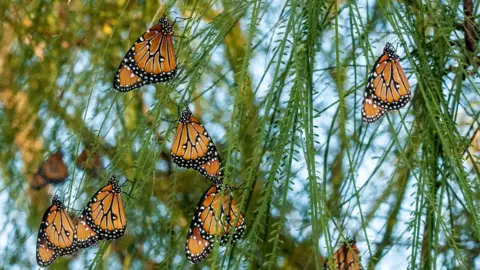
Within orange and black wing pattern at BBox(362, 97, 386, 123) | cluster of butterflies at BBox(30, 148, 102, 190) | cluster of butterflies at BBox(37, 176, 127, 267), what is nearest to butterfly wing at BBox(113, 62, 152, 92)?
cluster of butterflies at BBox(37, 176, 127, 267)

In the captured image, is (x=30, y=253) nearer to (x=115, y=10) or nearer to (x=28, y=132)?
(x=28, y=132)

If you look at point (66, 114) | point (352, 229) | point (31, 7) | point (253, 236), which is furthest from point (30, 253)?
point (253, 236)

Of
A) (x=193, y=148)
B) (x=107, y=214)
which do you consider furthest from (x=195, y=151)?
(x=107, y=214)

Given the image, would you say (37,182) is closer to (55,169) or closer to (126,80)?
(55,169)

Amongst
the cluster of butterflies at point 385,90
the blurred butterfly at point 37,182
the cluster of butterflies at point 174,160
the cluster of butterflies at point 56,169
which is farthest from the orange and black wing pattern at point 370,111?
the blurred butterfly at point 37,182

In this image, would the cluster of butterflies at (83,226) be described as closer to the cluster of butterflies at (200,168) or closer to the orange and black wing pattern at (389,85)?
the cluster of butterflies at (200,168)

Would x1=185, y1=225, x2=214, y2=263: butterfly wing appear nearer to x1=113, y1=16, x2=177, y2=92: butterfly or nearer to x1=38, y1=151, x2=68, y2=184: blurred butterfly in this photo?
x1=113, y1=16, x2=177, y2=92: butterfly

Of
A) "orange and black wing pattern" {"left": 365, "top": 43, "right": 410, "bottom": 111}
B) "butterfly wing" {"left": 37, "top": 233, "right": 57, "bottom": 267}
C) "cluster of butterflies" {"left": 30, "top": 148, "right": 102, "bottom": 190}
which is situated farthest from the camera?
"cluster of butterflies" {"left": 30, "top": 148, "right": 102, "bottom": 190}
